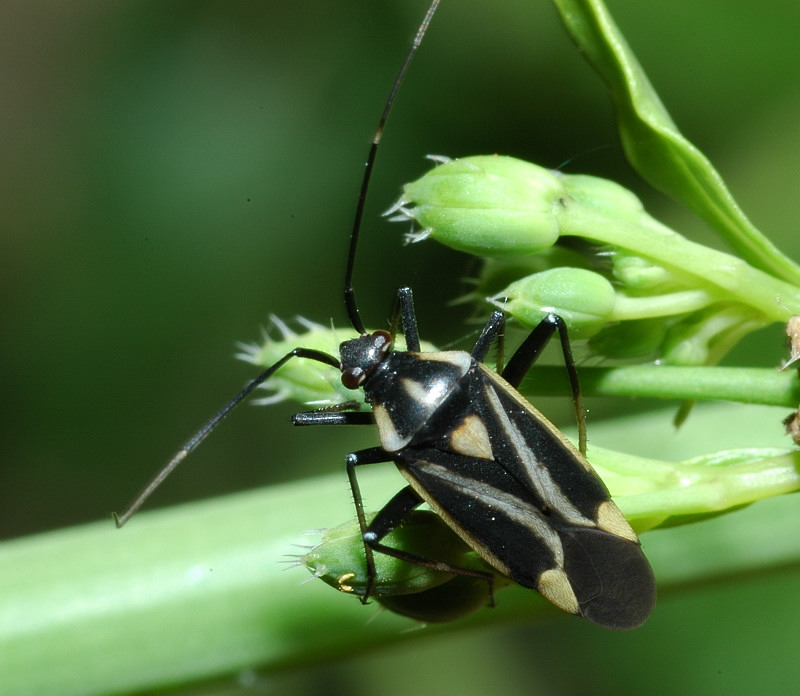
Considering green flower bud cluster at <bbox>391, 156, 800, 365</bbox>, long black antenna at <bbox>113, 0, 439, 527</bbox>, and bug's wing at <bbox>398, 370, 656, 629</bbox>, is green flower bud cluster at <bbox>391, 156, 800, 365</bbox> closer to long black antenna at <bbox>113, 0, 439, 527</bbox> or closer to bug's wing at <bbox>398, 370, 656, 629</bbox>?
bug's wing at <bbox>398, 370, 656, 629</bbox>

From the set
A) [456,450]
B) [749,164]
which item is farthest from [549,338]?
[749,164]

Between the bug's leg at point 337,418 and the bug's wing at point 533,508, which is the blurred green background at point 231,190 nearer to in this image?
the bug's leg at point 337,418

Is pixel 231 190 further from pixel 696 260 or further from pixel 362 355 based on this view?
pixel 696 260

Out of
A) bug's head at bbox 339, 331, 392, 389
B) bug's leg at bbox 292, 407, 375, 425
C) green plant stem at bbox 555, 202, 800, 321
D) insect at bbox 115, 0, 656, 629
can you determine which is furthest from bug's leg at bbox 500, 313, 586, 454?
bug's leg at bbox 292, 407, 375, 425

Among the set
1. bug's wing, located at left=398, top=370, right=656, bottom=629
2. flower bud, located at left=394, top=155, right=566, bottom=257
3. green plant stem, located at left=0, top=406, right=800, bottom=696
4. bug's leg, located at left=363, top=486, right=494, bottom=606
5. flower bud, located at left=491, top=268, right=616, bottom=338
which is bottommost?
green plant stem, located at left=0, top=406, right=800, bottom=696

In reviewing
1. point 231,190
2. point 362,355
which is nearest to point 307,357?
point 362,355

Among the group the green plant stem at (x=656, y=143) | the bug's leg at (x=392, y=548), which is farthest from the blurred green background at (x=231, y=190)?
the bug's leg at (x=392, y=548)

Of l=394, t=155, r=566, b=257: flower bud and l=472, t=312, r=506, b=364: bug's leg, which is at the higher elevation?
l=394, t=155, r=566, b=257: flower bud
